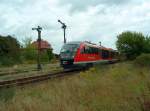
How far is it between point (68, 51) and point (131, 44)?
1586 inches

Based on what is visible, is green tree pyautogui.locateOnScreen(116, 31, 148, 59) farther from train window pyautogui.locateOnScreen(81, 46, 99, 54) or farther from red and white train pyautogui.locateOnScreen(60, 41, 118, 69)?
red and white train pyautogui.locateOnScreen(60, 41, 118, 69)

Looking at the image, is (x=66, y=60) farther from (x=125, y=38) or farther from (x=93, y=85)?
(x=125, y=38)

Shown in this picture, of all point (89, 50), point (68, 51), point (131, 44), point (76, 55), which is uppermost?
point (131, 44)

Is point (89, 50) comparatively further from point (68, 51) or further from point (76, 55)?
point (76, 55)

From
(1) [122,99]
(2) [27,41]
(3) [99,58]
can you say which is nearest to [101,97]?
Result: (1) [122,99]

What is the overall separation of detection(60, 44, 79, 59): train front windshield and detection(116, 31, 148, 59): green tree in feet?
120

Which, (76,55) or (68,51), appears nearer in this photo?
(76,55)

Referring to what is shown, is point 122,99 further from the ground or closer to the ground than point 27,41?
closer to the ground

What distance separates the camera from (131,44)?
232 ft

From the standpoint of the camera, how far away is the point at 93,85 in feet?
49.5

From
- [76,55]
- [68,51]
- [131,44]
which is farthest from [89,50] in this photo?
[131,44]

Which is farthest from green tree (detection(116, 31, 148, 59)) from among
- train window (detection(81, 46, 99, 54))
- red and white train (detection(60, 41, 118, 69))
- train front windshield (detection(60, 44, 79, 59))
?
train front windshield (detection(60, 44, 79, 59))

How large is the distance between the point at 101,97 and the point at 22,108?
288 centimetres

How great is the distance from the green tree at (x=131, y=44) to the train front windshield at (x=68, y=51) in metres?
36.5
